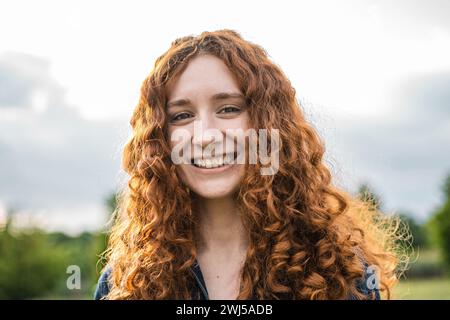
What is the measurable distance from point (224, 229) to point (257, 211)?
8.9 inches

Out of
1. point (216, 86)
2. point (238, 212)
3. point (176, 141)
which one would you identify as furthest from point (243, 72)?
point (238, 212)

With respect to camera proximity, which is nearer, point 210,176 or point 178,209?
point 210,176

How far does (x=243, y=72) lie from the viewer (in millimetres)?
2518

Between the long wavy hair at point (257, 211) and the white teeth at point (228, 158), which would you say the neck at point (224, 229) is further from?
the white teeth at point (228, 158)

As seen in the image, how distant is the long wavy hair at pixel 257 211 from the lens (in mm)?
2445

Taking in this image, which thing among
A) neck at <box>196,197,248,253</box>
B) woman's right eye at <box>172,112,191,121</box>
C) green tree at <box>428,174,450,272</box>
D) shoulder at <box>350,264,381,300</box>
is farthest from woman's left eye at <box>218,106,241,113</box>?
green tree at <box>428,174,450,272</box>

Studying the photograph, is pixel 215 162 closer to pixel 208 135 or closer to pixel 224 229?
pixel 208 135

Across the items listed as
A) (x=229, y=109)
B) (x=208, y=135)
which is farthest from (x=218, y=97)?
(x=208, y=135)

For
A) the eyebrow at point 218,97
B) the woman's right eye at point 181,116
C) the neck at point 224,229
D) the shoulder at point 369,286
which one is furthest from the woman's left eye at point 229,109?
the shoulder at point 369,286

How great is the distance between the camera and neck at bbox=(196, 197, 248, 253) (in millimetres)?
2607

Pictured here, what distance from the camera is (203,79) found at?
2484 millimetres

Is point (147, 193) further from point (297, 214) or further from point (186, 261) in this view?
point (297, 214)
